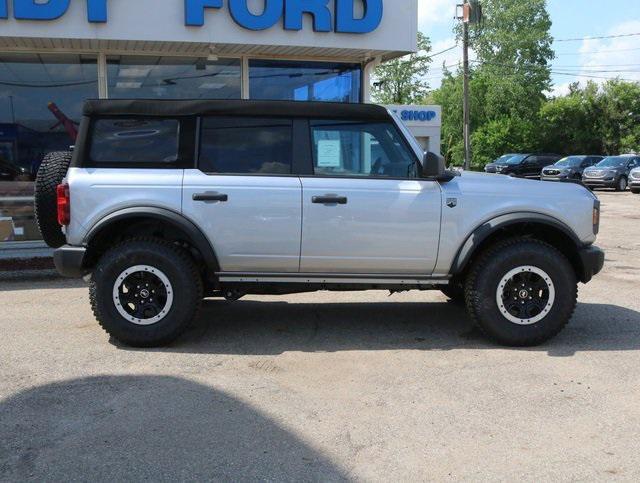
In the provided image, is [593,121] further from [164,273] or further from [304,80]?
[164,273]

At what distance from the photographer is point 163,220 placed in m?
5.14

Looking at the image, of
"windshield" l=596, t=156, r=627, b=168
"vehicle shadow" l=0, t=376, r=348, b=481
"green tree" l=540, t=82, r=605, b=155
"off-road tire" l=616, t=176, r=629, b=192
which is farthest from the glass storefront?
"green tree" l=540, t=82, r=605, b=155

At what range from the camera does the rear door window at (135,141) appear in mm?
5309

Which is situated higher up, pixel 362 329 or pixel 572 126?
pixel 572 126

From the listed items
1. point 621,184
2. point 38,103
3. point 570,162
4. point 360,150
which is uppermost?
point 38,103

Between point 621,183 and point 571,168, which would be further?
point 571,168

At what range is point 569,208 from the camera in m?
5.33

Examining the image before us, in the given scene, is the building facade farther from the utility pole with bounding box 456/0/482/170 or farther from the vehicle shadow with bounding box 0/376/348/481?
the utility pole with bounding box 456/0/482/170

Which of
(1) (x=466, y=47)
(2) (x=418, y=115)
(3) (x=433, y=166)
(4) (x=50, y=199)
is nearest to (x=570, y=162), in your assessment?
(1) (x=466, y=47)

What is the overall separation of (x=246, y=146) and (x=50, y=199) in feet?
5.52

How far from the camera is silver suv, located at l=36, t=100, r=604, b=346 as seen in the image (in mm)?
5176

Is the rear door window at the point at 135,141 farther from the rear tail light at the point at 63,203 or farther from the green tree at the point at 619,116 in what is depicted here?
the green tree at the point at 619,116

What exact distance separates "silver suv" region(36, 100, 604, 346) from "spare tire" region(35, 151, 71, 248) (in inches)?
0.7

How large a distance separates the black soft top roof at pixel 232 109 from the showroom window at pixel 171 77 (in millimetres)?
6259
